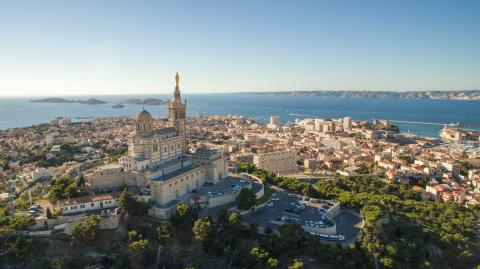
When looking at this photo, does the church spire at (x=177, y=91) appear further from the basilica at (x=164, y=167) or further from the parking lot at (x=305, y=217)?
the parking lot at (x=305, y=217)

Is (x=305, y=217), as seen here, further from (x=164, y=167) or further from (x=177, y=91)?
(x=177, y=91)

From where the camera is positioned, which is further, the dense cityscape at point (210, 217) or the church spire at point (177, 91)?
the church spire at point (177, 91)

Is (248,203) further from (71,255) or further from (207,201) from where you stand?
(71,255)

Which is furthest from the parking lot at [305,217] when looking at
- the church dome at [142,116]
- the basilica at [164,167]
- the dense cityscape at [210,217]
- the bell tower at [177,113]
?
the church dome at [142,116]

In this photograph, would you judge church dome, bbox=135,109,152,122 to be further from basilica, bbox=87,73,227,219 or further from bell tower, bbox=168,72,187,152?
bell tower, bbox=168,72,187,152

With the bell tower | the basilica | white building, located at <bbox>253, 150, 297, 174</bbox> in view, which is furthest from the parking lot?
white building, located at <bbox>253, 150, 297, 174</bbox>

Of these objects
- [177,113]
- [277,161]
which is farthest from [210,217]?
[277,161]

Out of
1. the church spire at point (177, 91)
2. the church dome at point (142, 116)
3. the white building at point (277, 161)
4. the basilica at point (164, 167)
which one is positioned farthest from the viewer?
the white building at point (277, 161)

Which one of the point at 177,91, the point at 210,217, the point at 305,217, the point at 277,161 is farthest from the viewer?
the point at 277,161
